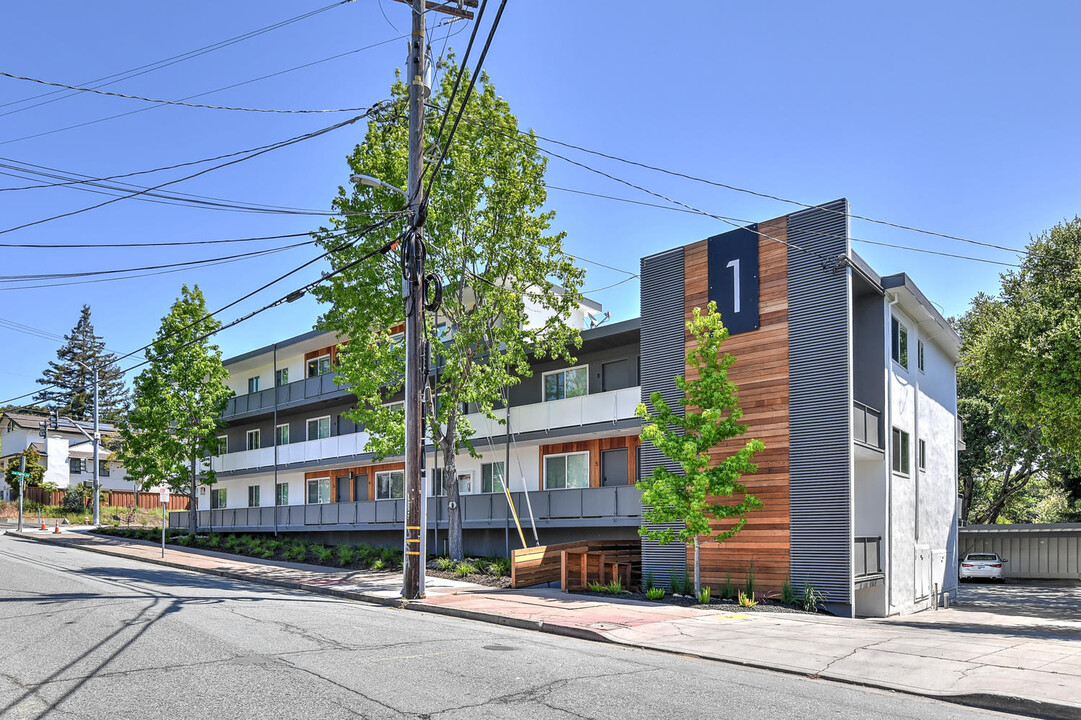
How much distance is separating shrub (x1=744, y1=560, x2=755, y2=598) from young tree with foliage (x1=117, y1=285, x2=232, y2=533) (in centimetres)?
2625

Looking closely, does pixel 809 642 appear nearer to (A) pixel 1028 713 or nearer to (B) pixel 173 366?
(A) pixel 1028 713

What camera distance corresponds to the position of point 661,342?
862 inches

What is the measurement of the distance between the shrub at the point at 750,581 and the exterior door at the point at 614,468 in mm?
7135

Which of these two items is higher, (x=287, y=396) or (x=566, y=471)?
(x=287, y=396)

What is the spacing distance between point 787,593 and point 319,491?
25311mm

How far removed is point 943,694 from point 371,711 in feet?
19.4


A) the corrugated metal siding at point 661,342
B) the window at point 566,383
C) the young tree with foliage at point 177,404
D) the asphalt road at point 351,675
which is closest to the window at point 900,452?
the corrugated metal siding at point 661,342

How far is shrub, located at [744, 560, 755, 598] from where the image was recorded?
19.1m

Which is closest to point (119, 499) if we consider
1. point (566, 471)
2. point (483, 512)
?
point (483, 512)

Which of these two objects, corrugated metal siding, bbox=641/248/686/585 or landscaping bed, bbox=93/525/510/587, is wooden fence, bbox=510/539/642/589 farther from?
corrugated metal siding, bbox=641/248/686/585

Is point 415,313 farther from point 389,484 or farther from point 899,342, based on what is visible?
point 389,484

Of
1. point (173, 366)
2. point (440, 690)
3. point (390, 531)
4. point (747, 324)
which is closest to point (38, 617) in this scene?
point (440, 690)

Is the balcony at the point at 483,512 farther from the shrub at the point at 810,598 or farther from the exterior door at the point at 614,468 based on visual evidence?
the shrub at the point at 810,598

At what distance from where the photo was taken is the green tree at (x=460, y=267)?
79.2ft
